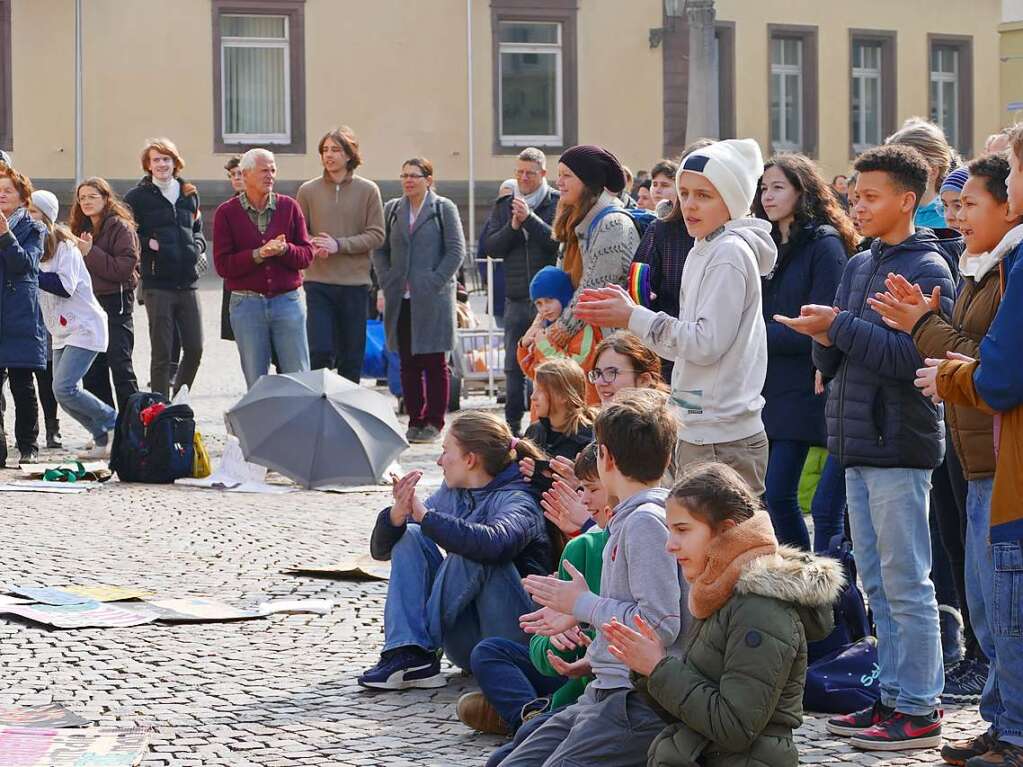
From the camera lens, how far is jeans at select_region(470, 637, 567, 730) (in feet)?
18.9

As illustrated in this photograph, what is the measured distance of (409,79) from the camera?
30.1 metres

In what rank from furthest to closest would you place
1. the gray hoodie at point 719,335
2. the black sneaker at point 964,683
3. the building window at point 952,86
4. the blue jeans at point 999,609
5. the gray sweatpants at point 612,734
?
the building window at point 952,86, the black sneaker at point 964,683, the gray hoodie at point 719,335, the blue jeans at point 999,609, the gray sweatpants at point 612,734

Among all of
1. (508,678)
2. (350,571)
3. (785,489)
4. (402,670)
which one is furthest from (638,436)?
(350,571)

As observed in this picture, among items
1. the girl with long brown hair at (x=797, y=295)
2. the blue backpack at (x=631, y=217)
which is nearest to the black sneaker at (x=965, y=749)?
the girl with long brown hair at (x=797, y=295)

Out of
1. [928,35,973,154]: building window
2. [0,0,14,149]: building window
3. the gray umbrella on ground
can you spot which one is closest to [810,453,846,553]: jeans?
the gray umbrella on ground

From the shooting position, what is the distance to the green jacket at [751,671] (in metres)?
4.27

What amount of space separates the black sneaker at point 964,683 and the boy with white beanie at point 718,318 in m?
0.92

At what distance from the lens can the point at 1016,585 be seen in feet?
16.1

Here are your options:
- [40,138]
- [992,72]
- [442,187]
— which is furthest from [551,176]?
[992,72]

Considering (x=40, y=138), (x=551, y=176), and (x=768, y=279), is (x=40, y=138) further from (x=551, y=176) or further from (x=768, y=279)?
(x=768, y=279)

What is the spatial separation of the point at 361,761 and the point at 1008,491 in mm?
2012

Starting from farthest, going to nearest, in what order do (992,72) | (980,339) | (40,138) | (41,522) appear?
(992,72) < (40,138) < (41,522) < (980,339)

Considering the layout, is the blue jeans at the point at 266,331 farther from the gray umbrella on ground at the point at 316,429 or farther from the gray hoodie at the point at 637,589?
the gray hoodie at the point at 637,589

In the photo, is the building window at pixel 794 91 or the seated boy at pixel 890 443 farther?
the building window at pixel 794 91
